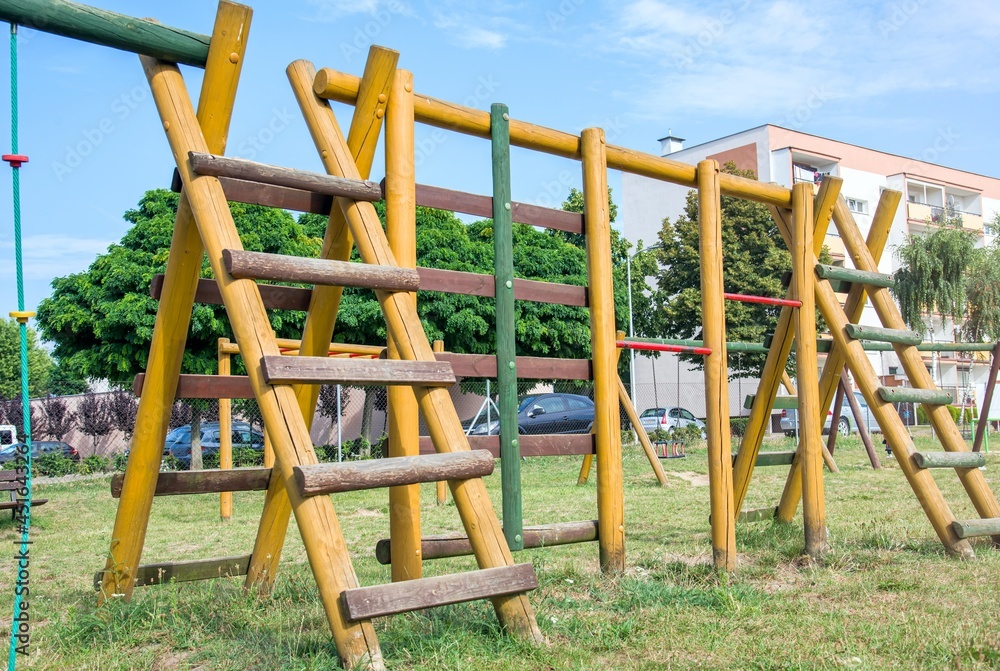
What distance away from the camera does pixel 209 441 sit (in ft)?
59.9

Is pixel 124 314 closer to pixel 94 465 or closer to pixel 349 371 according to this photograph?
pixel 94 465

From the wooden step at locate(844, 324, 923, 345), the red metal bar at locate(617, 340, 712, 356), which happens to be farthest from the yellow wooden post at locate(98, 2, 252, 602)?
the wooden step at locate(844, 324, 923, 345)

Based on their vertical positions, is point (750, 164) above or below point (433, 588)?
above

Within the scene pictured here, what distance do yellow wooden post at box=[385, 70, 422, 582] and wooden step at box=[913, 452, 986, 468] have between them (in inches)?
133

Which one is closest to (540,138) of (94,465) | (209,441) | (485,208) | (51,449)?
(485,208)

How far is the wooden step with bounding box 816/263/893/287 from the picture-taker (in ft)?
19.2

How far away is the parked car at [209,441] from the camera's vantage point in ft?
58.4

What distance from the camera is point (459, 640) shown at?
3234 mm

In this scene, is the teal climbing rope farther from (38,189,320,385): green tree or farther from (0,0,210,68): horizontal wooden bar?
(38,189,320,385): green tree

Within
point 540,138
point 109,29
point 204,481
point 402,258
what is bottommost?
point 204,481

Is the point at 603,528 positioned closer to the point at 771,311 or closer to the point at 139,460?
the point at 139,460

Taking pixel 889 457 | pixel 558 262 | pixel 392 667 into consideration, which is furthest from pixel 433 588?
pixel 558 262

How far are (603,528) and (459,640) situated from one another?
1.65 m

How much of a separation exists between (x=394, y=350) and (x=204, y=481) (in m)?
1.15
